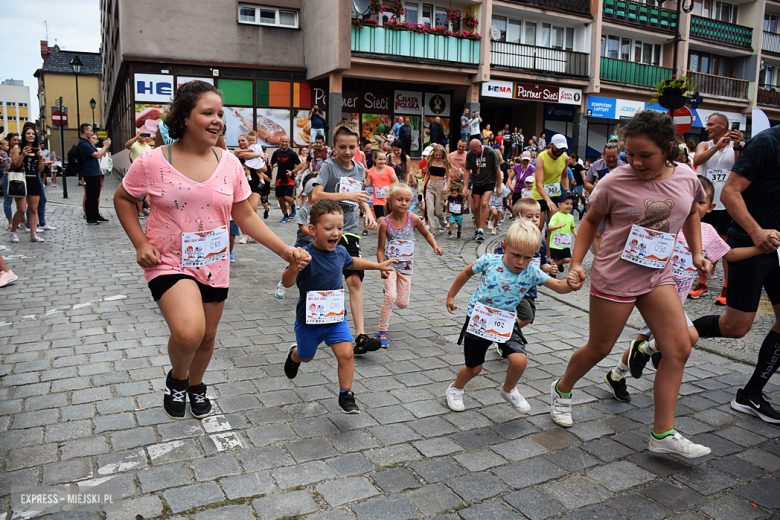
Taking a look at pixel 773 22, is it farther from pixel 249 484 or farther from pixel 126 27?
pixel 249 484

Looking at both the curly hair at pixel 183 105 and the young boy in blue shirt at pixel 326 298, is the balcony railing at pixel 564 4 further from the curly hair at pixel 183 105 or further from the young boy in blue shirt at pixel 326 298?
the curly hair at pixel 183 105

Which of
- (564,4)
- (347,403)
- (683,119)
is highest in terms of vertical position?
(564,4)

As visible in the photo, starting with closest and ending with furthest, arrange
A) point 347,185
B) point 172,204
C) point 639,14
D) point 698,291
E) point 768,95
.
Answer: point 172,204
point 347,185
point 698,291
point 639,14
point 768,95

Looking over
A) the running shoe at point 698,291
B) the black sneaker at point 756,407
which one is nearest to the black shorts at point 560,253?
the running shoe at point 698,291

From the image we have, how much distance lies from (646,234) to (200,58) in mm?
22865

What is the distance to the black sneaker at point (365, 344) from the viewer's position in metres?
5.12

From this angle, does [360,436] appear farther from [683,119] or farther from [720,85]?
[720,85]

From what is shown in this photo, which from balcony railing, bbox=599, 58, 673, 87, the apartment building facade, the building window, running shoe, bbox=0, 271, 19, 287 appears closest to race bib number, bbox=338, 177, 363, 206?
running shoe, bbox=0, 271, 19, 287

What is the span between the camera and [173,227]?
3350 mm

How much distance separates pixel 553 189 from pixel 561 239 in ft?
4.01

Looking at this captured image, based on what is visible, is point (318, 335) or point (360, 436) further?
point (318, 335)

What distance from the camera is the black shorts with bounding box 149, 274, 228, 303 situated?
10.9 feet

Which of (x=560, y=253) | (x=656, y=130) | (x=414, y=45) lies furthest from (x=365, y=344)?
(x=414, y=45)

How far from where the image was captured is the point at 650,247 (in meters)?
3.49
